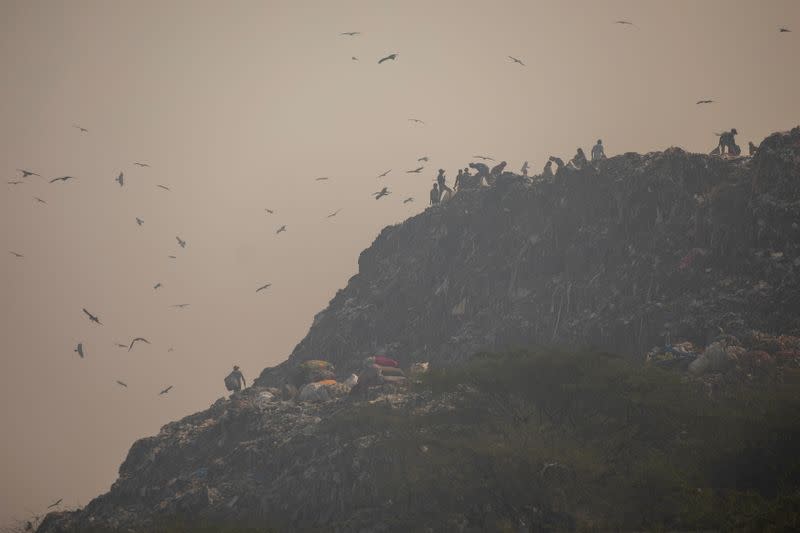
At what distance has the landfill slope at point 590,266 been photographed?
3566 cm

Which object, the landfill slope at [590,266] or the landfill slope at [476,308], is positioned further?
the landfill slope at [590,266]

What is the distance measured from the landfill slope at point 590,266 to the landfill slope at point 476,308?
0.26 ft

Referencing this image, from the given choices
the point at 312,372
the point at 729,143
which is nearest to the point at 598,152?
the point at 729,143

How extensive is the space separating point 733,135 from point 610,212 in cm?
846

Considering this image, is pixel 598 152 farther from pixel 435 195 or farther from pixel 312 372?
pixel 312 372

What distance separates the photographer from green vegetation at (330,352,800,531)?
26594mm

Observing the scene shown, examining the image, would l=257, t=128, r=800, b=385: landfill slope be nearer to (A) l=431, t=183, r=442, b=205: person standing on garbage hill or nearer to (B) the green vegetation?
(A) l=431, t=183, r=442, b=205: person standing on garbage hill

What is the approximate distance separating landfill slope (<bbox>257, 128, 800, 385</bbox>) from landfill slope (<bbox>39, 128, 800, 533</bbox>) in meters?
0.08

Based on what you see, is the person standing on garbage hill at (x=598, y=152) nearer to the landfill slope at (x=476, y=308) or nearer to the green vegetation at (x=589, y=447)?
the landfill slope at (x=476, y=308)

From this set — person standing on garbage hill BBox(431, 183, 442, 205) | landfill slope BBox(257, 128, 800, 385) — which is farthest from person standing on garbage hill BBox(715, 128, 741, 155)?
person standing on garbage hill BBox(431, 183, 442, 205)

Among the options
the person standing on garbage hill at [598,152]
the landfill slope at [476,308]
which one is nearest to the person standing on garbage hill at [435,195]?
the landfill slope at [476,308]

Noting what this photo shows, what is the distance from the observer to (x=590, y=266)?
40438mm

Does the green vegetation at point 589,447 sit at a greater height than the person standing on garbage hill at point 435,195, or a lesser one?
lesser

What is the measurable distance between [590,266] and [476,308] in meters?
6.19
